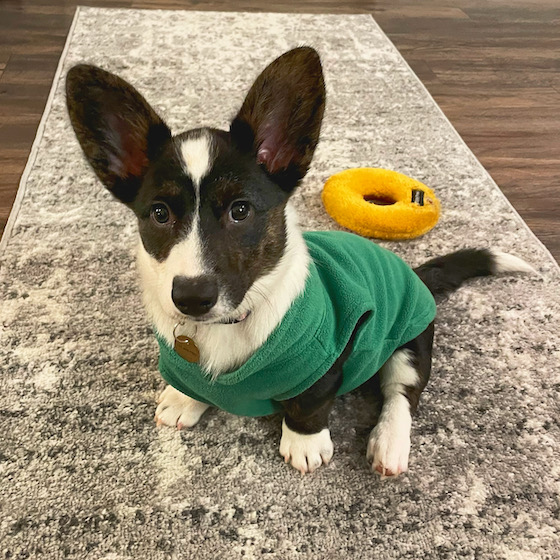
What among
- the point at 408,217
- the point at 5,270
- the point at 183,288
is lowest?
the point at 5,270

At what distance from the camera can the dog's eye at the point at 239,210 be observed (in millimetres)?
1228

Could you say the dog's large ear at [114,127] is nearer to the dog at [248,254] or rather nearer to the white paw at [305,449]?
the dog at [248,254]

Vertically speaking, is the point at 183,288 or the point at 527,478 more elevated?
the point at 183,288

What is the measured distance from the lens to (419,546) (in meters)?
1.45

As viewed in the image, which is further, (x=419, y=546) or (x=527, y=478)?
(x=527, y=478)

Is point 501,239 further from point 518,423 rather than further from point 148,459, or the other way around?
point 148,459

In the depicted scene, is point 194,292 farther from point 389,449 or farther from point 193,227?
point 389,449

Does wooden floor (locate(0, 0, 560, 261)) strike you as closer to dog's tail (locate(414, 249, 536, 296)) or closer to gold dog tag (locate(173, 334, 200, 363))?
dog's tail (locate(414, 249, 536, 296))

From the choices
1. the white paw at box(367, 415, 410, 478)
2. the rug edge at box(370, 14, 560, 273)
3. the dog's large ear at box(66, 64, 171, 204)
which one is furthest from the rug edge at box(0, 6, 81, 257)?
the rug edge at box(370, 14, 560, 273)

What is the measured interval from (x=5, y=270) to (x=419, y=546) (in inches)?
67.2

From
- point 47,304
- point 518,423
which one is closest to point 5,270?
point 47,304

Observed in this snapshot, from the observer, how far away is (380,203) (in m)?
2.59

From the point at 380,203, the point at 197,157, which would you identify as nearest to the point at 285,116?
the point at 197,157

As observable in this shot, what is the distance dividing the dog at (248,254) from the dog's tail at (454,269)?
1.20ft
